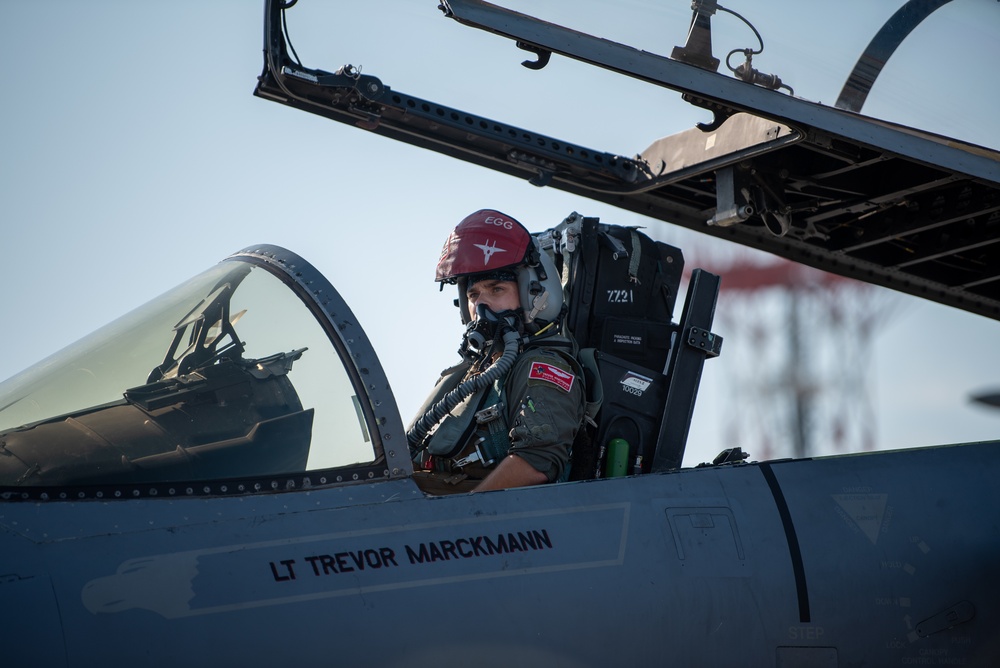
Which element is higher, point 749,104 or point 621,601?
point 749,104

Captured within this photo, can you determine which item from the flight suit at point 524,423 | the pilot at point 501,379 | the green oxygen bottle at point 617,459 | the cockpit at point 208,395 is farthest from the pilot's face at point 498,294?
the cockpit at point 208,395

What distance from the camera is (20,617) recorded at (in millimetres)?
2234

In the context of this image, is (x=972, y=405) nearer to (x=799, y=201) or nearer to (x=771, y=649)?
(x=771, y=649)

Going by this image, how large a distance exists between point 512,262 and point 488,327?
0.89ft

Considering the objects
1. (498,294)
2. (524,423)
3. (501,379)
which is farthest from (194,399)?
(498,294)

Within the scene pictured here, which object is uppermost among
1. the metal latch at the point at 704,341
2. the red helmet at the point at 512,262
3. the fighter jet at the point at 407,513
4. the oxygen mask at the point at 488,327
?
the red helmet at the point at 512,262

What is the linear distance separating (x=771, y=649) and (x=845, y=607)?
0.31 m

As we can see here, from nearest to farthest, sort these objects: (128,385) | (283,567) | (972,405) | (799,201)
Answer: (283,567)
(128,385)
(972,405)
(799,201)

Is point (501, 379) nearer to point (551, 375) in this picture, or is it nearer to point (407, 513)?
point (551, 375)

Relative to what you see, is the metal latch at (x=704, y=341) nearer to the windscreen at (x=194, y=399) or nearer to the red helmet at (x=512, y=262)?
the red helmet at (x=512, y=262)

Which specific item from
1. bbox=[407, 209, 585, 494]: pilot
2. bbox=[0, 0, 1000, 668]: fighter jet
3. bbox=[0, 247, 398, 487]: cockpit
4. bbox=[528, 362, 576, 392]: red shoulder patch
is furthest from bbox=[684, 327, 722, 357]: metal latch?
bbox=[0, 247, 398, 487]: cockpit

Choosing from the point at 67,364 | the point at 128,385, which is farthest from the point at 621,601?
the point at 67,364

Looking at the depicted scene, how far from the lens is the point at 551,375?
3.58 meters

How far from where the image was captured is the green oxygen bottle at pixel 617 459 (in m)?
3.79
